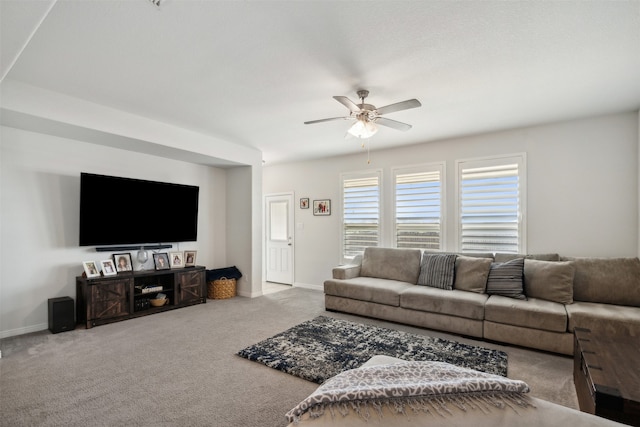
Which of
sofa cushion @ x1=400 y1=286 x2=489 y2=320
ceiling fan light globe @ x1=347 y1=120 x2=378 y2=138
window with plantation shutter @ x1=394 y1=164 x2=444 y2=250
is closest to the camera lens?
ceiling fan light globe @ x1=347 y1=120 x2=378 y2=138

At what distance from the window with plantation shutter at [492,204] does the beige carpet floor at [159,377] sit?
5.16 feet

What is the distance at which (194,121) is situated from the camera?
3986 millimetres

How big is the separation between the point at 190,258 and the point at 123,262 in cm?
96

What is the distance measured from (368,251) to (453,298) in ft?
5.47

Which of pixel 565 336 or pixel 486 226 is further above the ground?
pixel 486 226

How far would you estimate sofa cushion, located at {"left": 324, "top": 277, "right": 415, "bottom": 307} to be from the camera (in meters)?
4.01

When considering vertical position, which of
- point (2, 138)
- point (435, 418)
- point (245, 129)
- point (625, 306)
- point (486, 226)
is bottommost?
point (625, 306)

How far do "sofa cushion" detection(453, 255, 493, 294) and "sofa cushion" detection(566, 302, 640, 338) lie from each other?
86 cm

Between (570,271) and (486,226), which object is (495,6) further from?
(486,226)

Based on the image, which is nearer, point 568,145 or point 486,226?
point 568,145

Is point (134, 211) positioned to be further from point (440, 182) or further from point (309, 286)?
point (440, 182)

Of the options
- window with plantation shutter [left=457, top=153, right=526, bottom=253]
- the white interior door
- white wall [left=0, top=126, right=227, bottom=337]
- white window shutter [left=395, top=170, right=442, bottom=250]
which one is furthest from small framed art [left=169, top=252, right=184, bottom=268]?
window with plantation shutter [left=457, top=153, right=526, bottom=253]

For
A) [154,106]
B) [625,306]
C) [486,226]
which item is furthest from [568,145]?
[154,106]

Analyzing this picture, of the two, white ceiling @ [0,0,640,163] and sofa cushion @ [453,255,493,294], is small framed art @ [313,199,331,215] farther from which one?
sofa cushion @ [453,255,493,294]
